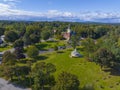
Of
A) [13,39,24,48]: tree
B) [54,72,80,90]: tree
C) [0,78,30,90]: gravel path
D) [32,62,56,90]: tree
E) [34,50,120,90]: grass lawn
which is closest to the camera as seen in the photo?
[54,72,80,90]: tree

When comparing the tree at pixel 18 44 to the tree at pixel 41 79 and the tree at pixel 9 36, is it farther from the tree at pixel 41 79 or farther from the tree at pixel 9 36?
the tree at pixel 41 79

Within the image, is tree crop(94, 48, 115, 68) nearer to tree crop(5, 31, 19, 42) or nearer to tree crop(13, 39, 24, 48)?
tree crop(13, 39, 24, 48)

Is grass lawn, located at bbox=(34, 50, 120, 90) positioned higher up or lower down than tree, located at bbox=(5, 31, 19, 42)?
lower down

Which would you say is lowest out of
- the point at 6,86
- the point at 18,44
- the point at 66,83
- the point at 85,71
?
the point at 6,86

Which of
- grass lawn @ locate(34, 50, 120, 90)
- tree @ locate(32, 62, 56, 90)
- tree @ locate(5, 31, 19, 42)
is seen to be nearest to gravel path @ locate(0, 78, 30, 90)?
tree @ locate(32, 62, 56, 90)

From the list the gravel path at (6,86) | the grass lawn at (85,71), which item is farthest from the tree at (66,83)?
the gravel path at (6,86)

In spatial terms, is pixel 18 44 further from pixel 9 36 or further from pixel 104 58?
pixel 104 58

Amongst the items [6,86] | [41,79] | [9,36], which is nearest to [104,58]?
[41,79]

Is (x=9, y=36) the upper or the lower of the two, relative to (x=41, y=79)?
upper

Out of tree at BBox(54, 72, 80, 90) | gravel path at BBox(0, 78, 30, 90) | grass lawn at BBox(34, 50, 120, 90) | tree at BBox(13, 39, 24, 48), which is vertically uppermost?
tree at BBox(54, 72, 80, 90)

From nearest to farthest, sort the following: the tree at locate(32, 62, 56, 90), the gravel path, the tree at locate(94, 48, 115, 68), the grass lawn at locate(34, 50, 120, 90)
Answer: the tree at locate(32, 62, 56, 90) → the gravel path → the grass lawn at locate(34, 50, 120, 90) → the tree at locate(94, 48, 115, 68)
